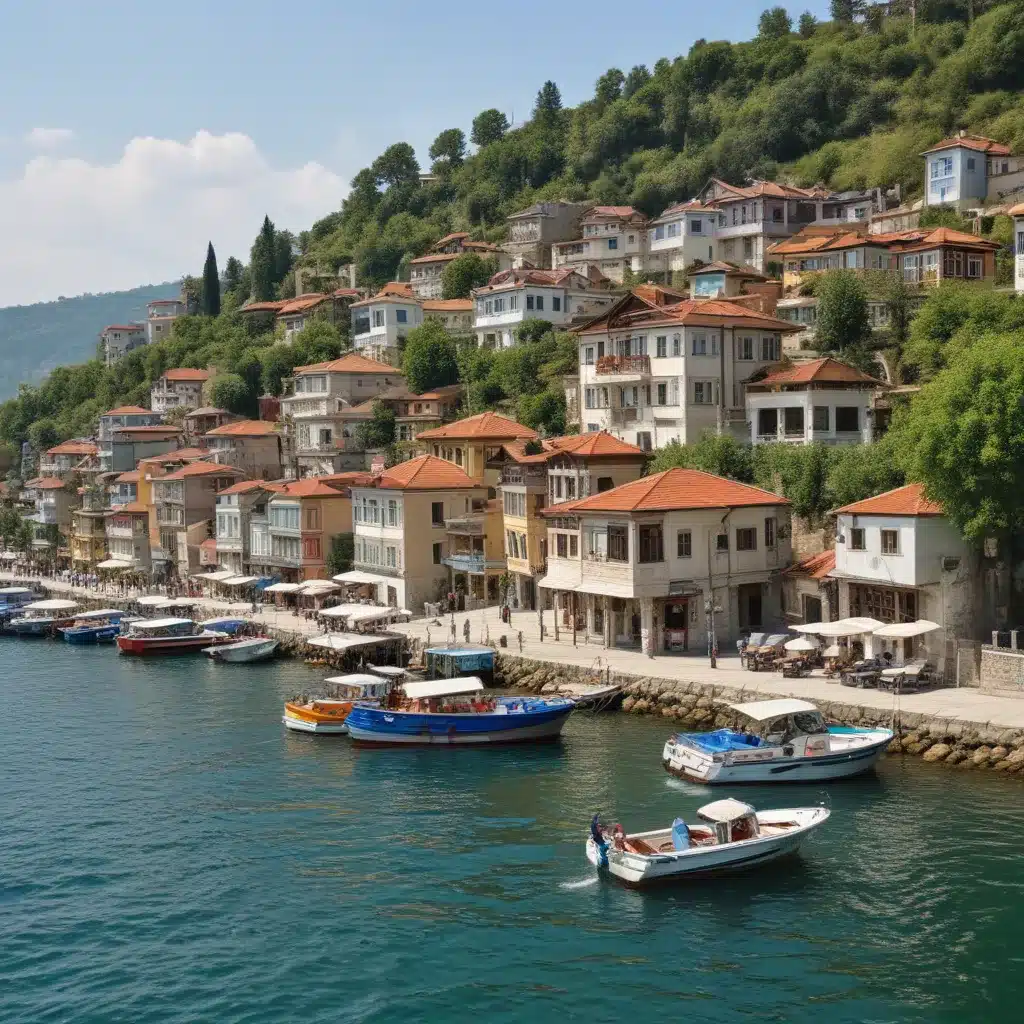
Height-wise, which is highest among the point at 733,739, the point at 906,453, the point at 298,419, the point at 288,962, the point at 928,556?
the point at 298,419

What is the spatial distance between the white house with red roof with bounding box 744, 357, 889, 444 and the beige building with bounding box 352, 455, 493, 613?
16.2 m

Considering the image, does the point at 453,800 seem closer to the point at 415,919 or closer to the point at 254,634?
the point at 415,919

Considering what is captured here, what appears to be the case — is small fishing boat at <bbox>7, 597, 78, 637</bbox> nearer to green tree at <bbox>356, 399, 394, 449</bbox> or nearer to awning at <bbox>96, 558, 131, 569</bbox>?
awning at <bbox>96, 558, 131, 569</bbox>

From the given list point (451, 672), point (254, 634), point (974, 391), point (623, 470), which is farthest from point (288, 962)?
point (254, 634)

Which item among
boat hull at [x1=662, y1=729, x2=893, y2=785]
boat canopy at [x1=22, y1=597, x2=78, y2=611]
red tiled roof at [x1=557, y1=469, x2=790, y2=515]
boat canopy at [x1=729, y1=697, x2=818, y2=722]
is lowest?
boat hull at [x1=662, y1=729, x2=893, y2=785]

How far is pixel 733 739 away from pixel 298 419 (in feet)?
211

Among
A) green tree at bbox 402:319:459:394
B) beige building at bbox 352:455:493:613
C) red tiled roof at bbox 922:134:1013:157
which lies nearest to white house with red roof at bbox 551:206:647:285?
green tree at bbox 402:319:459:394

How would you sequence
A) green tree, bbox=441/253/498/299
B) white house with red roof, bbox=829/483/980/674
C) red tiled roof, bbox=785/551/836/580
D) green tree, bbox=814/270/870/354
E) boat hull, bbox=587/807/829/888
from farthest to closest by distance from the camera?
green tree, bbox=441/253/498/299
green tree, bbox=814/270/870/354
red tiled roof, bbox=785/551/836/580
white house with red roof, bbox=829/483/980/674
boat hull, bbox=587/807/829/888

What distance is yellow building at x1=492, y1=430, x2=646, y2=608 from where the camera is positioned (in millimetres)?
59781

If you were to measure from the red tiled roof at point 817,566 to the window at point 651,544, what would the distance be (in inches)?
203

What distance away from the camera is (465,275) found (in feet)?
373

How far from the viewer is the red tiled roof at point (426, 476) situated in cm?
6769

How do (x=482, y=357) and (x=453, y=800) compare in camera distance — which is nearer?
(x=453, y=800)

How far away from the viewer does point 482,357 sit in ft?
304
